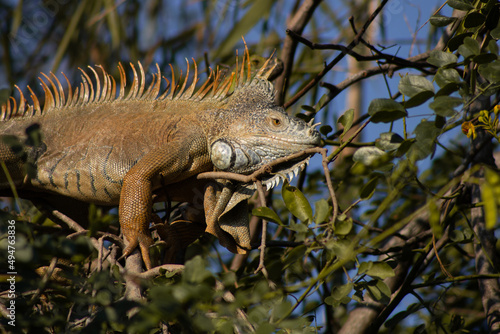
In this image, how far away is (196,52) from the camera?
5570 millimetres

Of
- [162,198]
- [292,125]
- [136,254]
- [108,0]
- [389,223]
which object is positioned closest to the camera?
[136,254]

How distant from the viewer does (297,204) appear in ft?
5.97

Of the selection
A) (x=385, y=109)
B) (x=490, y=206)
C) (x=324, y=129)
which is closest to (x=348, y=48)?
(x=324, y=129)

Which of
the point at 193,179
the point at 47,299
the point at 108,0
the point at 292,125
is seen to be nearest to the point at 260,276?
the point at 193,179

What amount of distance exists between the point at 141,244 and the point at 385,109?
118 centimetres

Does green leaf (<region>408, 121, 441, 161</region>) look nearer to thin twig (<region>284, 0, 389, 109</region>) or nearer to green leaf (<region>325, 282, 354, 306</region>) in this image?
green leaf (<region>325, 282, 354, 306</region>)

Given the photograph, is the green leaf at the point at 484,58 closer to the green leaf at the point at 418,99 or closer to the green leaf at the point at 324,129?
the green leaf at the point at 418,99

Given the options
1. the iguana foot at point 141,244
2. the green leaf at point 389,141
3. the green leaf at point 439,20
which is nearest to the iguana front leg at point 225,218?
the iguana foot at point 141,244

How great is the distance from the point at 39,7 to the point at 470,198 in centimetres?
500

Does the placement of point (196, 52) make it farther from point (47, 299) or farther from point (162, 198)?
point (47, 299)

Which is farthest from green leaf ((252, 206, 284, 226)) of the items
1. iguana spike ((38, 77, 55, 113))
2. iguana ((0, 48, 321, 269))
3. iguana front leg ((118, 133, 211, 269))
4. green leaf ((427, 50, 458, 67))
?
iguana spike ((38, 77, 55, 113))

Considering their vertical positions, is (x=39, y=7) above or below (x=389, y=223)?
above

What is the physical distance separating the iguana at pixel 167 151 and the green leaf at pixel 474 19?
2.67 feet

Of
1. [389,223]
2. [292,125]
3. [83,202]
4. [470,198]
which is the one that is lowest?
[389,223]
